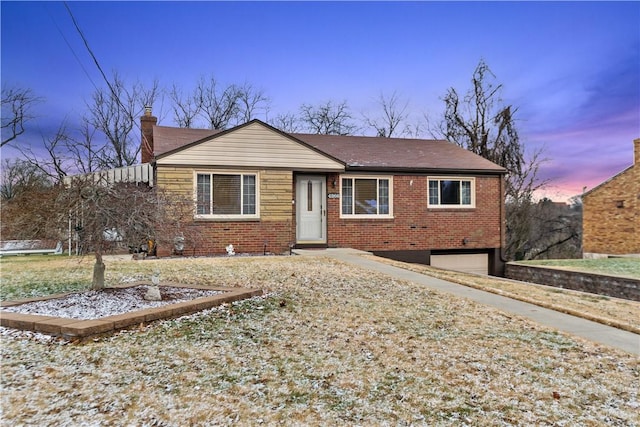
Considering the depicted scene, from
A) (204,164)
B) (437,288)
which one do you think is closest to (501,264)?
(437,288)

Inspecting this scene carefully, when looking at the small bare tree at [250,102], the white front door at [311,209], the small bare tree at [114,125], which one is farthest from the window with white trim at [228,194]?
the small bare tree at [250,102]

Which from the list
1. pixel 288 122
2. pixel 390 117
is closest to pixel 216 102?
pixel 288 122

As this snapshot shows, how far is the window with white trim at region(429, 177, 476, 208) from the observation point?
14.6 metres

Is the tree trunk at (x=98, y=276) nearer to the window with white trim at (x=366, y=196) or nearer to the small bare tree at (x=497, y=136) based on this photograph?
the window with white trim at (x=366, y=196)

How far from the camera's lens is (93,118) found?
2548 centimetres

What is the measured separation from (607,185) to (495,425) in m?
22.5

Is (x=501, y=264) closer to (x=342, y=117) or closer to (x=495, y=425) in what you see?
(x=495, y=425)

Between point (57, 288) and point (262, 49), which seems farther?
point (262, 49)

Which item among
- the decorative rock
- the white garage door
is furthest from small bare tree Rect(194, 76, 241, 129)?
the decorative rock

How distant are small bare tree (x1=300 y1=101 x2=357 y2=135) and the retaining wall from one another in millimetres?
19601

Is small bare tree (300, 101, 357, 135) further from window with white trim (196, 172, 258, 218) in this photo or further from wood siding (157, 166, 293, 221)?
window with white trim (196, 172, 258, 218)

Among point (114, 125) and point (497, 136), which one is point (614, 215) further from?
point (114, 125)

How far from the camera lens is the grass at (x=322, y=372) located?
2834 millimetres

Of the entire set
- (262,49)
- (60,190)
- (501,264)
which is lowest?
(501,264)
